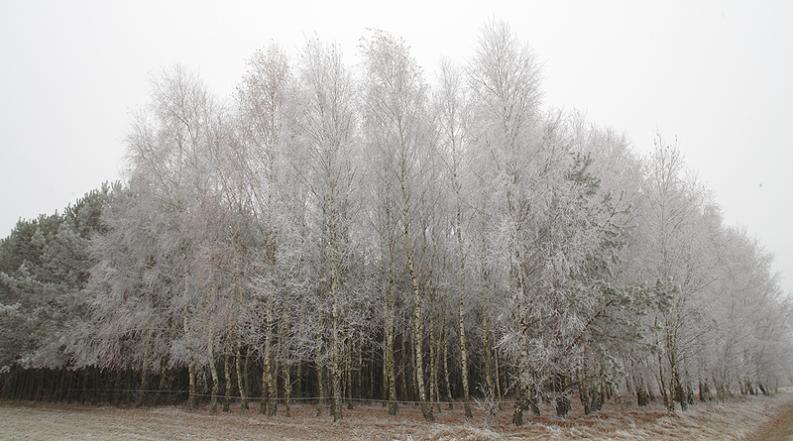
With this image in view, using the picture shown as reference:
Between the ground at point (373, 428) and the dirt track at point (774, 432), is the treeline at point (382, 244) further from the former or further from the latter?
the dirt track at point (774, 432)

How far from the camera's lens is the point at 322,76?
16.6 metres

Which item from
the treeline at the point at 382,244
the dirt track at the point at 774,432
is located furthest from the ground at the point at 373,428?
the treeline at the point at 382,244

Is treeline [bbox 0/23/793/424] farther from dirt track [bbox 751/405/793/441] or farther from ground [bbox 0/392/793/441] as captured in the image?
dirt track [bbox 751/405/793/441]

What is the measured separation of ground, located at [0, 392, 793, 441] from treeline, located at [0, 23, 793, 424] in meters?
1.00

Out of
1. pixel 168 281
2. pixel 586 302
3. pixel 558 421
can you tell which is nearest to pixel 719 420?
pixel 558 421

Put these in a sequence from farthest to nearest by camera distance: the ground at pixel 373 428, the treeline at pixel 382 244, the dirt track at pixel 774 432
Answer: the dirt track at pixel 774 432, the treeline at pixel 382 244, the ground at pixel 373 428

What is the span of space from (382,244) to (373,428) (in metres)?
6.85

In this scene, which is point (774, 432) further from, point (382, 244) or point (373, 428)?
point (382, 244)

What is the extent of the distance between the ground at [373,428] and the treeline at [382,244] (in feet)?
3.26

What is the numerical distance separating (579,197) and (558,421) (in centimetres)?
648

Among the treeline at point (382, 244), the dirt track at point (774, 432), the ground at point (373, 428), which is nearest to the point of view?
the ground at point (373, 428)

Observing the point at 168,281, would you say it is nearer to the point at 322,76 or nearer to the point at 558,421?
the point at 322,76

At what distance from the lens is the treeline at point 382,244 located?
1275cm

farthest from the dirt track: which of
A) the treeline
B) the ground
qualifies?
the treeline
